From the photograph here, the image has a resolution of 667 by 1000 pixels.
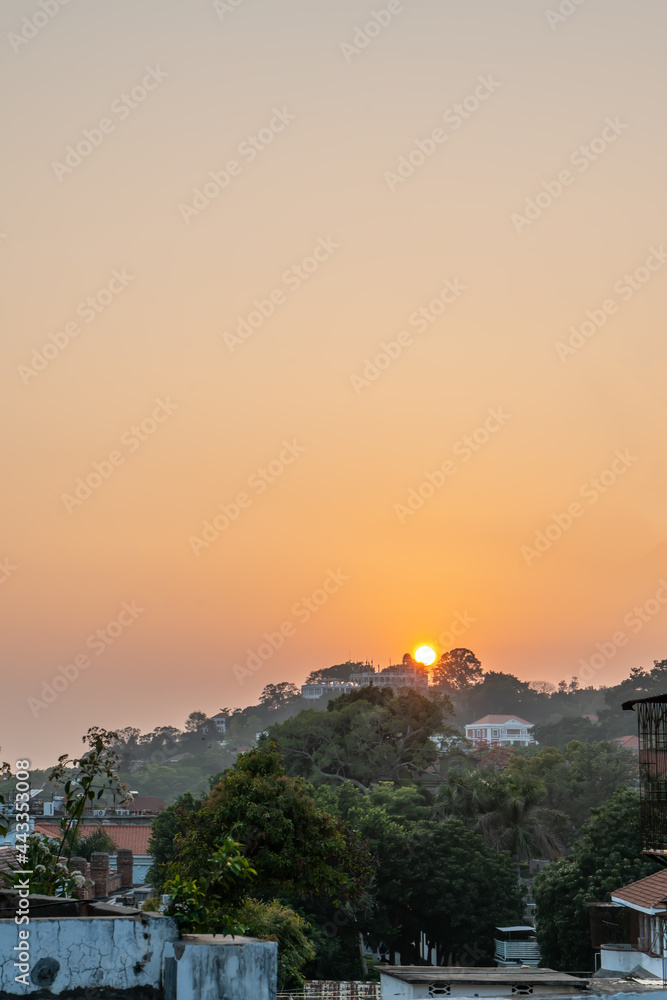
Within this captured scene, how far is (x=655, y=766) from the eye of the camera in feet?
57.7

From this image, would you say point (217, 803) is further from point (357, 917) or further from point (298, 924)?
point (357, 917)

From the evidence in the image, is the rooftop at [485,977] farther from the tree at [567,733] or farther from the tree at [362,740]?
the tree at [567,733]

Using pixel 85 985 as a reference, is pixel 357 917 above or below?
below

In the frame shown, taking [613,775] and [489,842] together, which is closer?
[489,842]

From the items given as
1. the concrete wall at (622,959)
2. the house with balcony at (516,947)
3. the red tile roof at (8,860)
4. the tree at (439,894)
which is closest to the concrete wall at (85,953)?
the red tile roof at (8,860)

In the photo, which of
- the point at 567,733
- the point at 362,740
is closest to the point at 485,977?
the point at 362,740

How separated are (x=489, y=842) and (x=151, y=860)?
20.1 m

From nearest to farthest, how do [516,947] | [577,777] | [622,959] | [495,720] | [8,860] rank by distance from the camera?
1. [8,860]
2. [622,959]
3. [516,947]
4. [577,777]
5. [495,720]

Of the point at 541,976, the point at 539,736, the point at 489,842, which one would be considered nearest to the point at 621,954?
the point at 541,976

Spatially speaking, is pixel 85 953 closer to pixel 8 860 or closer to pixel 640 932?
pixel 8 860

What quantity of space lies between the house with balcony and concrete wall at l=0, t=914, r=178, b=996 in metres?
31.9

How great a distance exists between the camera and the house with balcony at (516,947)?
122 feet

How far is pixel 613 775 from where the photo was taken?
69250 millimetres

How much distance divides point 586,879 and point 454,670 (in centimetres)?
14992
